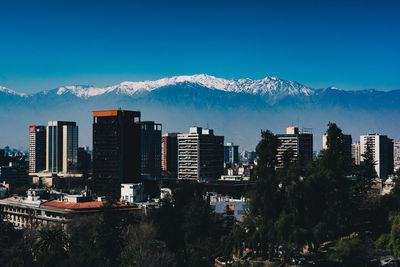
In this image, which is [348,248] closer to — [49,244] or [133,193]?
[49,244]

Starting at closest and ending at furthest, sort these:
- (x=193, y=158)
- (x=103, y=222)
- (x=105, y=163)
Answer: (x=103, y=222) < (x=105, y=163) < (x=193, y=158)

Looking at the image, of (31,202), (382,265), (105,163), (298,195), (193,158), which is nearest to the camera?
(382,265)

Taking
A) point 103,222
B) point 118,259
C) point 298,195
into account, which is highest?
point 298,195

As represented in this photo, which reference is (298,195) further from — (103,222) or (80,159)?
(80,159)

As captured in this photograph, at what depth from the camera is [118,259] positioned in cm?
4409

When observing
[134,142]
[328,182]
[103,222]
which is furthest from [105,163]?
[328,182]

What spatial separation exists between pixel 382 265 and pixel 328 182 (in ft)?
25.4

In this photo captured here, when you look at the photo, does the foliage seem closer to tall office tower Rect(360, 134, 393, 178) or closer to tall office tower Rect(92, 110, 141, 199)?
tall office tower Rect(92, 110, 141, 199)

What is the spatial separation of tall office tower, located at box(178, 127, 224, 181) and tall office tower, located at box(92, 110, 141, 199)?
18995 millimetres

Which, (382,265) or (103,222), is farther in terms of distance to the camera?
(103,222)

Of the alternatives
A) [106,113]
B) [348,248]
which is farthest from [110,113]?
[348,248]

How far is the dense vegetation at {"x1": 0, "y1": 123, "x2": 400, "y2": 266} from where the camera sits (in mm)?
39781

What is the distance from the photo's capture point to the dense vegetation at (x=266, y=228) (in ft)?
131

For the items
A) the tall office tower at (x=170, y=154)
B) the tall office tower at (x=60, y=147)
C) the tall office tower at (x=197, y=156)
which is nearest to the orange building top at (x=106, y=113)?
the tall office tower at (x=197, y=156)
